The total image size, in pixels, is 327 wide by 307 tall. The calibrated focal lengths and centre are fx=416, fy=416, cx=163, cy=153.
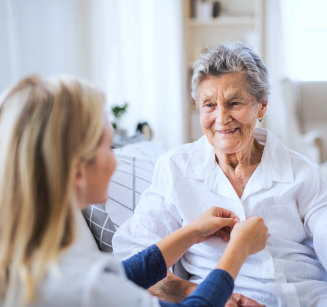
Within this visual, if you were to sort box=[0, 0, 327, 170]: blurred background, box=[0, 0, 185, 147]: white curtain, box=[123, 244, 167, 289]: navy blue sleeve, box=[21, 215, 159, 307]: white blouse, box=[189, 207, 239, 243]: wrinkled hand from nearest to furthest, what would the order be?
box=[21, 215, 159, 307]: white blouse, box=[123, 244, 167, 289]: navy blue sleeve, box=[189, 207, 239, 243]: wrinkled hand, box=[0, 0, 185, 147]: white curtain, box=[0, 0, 327, 170]: blurred background

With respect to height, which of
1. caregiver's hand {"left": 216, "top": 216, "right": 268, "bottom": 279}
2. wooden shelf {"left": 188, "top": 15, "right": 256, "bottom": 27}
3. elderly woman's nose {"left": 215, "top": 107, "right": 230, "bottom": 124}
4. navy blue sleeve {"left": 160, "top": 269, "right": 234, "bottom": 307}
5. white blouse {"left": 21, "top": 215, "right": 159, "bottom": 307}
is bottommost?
navy blue sleeve {"left": 160, "top": 269, "right": 234, "bottom": 307}

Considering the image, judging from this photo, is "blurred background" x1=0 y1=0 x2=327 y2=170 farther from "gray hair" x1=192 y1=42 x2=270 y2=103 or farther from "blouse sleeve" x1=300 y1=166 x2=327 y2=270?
"blouse sleeve" x1=300 y1=166 x2=327 y2=270

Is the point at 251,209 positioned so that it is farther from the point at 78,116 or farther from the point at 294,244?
the point at 78,116

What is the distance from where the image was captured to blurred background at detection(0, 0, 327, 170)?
3.81 metres

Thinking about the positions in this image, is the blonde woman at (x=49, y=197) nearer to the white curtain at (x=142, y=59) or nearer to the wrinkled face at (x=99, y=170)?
the wrinkled face at (x=99, y=170)

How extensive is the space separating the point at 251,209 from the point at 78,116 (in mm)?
765

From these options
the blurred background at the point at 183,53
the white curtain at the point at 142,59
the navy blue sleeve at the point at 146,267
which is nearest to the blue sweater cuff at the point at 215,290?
the navy blue sleeve at the point at 146,267

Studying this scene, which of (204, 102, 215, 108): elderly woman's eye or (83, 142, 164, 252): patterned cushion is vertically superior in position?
(204, 102, 215, 108): elderly woman's eye

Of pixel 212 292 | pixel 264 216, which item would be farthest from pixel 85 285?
pixel 264 216

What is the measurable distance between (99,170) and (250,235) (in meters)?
0.47

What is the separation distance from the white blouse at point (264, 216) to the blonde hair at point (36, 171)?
2.04 feet

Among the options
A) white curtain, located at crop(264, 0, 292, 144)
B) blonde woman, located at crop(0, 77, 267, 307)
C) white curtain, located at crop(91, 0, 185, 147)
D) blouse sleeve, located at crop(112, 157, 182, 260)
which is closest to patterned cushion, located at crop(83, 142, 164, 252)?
blouse sleeve, located at crop(112, 157, 182, 260)

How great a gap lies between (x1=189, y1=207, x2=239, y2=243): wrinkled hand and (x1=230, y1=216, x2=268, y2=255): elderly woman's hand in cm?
11

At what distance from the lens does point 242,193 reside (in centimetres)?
139
